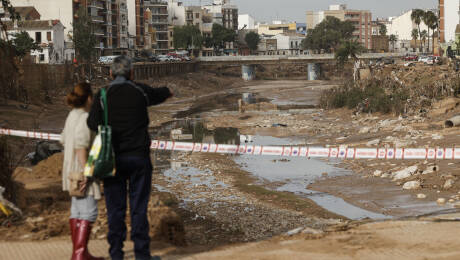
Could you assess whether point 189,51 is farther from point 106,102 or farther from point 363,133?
point 106,102

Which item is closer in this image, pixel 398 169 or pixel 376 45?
pixel 398 169


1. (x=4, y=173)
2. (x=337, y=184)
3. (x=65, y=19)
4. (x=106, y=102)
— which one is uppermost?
(x=65, y=19)

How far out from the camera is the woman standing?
689cm

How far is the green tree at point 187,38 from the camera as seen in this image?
142m

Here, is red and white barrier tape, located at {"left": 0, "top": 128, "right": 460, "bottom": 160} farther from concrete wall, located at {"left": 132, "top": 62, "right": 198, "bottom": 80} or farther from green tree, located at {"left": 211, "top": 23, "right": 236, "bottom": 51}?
green tree, located at {"left": 211, "top": 23, "right": 236, "bottom": 51}

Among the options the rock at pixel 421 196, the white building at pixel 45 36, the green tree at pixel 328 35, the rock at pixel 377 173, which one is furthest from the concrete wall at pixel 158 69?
the rock at pixel 421 196

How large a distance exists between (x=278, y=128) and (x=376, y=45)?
15927 centimetres

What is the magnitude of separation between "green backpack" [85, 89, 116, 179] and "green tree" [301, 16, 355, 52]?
148 metres

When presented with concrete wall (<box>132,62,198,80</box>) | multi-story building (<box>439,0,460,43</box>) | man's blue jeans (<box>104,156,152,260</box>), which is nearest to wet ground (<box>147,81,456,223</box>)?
man's blue jeans (<box>104,156,152,260</box>)

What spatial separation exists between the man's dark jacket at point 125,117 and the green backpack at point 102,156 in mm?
99

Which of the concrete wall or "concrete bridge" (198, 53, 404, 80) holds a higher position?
"concrete bridge" (198, 53, 404, 80)

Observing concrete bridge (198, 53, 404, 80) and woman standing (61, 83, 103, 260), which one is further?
concrete bridge (198, 53, 404, 80)

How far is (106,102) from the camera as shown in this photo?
265 inches

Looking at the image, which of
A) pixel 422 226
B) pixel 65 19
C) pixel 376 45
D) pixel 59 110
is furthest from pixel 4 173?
pixel 376 45
